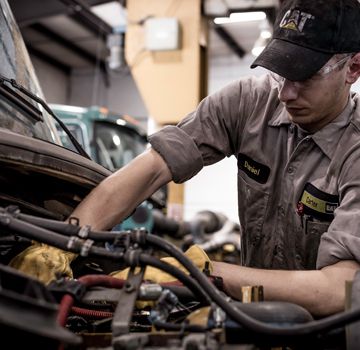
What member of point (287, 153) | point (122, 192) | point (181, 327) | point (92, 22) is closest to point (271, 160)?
point (287, 153)

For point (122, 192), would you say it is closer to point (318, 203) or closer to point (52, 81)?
point (318, 203)

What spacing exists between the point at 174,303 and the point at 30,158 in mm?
569

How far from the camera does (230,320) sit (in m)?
1.15

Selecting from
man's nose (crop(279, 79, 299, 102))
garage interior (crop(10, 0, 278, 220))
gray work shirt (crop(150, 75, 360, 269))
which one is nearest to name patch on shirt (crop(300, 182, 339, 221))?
gray work shirt (crop(150, 75, 360, 269))

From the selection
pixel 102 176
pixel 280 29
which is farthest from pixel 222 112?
pixel 102 176

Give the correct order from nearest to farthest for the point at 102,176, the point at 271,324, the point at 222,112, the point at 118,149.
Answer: the point at 271,324, the point at 102,176, the point at 222,112, the point at 118,149

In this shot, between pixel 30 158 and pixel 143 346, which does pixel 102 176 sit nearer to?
pixel 30 158

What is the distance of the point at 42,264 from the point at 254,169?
944 mm

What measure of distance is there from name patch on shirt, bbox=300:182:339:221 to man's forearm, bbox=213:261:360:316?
12.2 inches

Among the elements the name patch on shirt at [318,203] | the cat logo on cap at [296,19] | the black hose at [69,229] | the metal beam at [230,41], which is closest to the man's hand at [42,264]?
the black hose at [69,229]

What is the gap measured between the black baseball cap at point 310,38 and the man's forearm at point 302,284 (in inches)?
23.7

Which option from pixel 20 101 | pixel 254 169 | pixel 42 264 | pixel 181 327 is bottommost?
pixel 181 327

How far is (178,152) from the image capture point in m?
2.01

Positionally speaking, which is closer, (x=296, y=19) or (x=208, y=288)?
(x=208, y=288)
